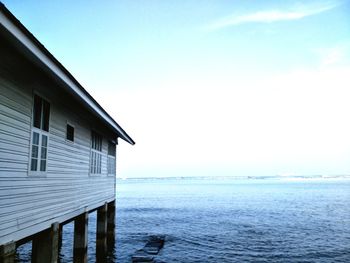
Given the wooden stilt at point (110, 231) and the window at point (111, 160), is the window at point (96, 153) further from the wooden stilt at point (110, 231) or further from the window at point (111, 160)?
the wooden stilt at point (110, 231)

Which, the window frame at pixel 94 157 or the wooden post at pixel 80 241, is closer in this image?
the wooden post at pixel 80 241

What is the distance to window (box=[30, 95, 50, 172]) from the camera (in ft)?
25.1

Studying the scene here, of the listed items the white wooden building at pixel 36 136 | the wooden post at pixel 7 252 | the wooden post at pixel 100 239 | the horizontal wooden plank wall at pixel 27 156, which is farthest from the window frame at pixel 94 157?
the wooden post at pixel 7 252

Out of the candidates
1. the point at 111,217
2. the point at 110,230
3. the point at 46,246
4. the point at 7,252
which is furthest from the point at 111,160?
the point at 7,252

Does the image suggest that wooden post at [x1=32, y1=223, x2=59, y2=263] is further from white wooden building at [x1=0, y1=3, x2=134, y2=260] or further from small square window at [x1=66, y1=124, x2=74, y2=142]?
small square window at [x1=66, y1=124, x2=74, y2=142]

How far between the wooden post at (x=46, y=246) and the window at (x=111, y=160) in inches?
315

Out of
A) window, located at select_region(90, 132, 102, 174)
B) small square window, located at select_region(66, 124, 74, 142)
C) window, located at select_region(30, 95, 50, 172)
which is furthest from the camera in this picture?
window, located at select_region(90, 132, 102, 174)

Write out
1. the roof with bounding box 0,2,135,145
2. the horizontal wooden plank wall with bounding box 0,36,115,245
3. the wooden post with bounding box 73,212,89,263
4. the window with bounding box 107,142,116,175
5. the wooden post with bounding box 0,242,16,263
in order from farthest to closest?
the window with bounding box 107,142,116,175 → the wooden post with bounding box 73,212,89,263 → the horizontal wooden plank wall with bounding box 0,36,115,245 → the wooden post with bounding box 0,242,16,263 → the roof with bounding box 0,2,135,145

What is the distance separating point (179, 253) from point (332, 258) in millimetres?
10374

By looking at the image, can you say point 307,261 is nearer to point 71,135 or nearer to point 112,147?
point 112,147

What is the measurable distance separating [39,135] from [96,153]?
5.98 meters

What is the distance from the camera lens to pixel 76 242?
12.9 meters

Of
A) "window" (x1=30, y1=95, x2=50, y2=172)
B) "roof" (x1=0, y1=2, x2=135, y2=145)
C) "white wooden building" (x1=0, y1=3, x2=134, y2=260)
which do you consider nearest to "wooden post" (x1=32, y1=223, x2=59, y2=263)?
"white wooden building" (x1=0, y1=3, x2=134, y2=260)

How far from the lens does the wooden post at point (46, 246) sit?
27.8 feet
